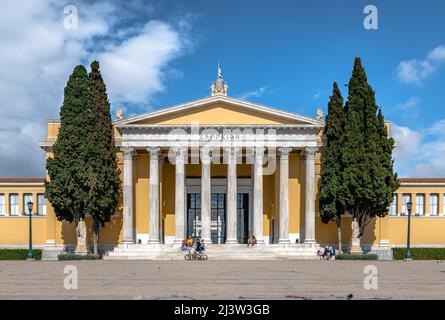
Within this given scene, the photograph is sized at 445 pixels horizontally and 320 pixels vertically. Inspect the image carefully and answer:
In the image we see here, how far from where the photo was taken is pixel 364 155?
40062mm

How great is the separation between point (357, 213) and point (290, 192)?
260 inches

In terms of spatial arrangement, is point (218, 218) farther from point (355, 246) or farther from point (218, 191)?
point (355, 246)

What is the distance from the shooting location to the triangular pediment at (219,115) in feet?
142

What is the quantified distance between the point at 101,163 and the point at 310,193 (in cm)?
1618

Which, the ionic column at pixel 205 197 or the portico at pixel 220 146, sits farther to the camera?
the portico at pixel 220 146

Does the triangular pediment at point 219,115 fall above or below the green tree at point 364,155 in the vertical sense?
above

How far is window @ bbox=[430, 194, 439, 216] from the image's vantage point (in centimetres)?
4859

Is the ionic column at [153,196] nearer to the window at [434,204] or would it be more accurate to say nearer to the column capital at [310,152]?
the column capital at [310,152]

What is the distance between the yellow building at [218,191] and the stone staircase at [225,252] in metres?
0.11

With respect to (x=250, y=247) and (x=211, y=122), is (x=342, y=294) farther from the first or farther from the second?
(x=211, y=122)

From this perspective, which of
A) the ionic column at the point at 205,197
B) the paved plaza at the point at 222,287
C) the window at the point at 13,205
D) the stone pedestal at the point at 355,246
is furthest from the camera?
the window at the point at 13,205

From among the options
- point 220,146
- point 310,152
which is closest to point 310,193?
point 310,152

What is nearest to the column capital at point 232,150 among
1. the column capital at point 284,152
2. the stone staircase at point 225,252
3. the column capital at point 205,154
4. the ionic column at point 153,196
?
the column capital at point 205,154

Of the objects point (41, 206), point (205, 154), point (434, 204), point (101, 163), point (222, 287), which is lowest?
point (222, 287)
